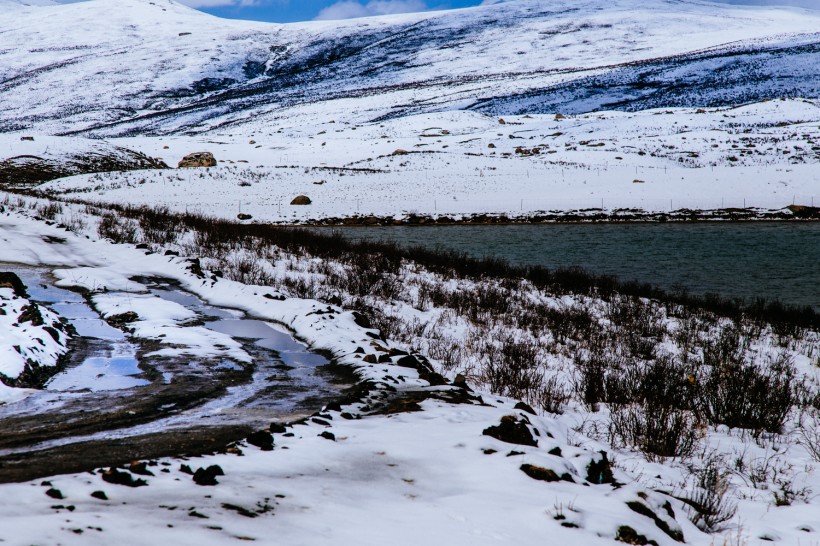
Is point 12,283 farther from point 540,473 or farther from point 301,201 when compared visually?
point 301,201

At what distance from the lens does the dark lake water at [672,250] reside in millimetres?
17750

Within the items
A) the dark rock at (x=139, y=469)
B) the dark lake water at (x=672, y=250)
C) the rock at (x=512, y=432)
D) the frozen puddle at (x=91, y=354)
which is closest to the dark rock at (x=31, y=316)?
the frozen puddle at (x=91, y=354)

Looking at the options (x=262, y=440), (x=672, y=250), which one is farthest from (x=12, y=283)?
(x=672, y=250)

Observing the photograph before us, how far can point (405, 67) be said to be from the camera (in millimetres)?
151000

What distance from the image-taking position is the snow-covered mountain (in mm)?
99250

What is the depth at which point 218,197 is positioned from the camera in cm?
3556

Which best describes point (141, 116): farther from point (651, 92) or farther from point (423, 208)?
point (423, 208)

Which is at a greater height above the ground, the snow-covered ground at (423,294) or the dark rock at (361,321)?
the snow-covered ground at (423,294)

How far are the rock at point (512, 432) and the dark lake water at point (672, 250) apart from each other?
45.9 ft

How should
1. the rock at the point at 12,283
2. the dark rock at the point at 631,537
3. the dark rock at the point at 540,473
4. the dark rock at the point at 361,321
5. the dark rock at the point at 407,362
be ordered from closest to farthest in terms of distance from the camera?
the dark rock at the point at 631,537, the dark rock at the point at 540,473, the dark rock at the point at 407,362, the rock at the point at 12,283, the dark rock at the point at 361,321

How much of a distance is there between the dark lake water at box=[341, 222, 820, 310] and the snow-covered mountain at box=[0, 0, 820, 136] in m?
65.2

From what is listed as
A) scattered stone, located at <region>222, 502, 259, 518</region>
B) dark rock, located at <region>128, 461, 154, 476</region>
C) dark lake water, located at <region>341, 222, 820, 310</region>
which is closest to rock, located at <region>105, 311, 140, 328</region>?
dark rock, located at <region>128, 461, 154, 476</region>

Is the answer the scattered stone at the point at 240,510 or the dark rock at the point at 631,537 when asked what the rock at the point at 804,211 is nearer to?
the dark rock at the point at 631,537

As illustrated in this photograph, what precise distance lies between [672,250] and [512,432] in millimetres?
21431
